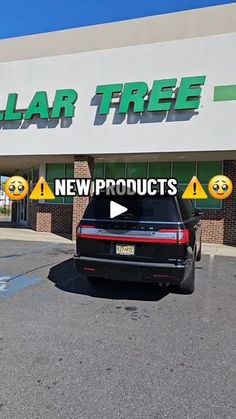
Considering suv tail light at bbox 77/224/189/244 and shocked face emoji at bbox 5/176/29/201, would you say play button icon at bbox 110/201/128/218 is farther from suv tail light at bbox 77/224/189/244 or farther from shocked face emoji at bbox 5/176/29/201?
shocked face emoji at bbox 5/176/29/201

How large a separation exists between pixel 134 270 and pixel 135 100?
816 cm

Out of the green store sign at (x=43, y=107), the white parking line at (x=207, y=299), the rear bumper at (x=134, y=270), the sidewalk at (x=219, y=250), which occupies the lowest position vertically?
the sidewalk at (x=219, y=250)

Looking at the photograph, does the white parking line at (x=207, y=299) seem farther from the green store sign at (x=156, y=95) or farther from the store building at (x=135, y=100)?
the green store sign at (x=156, y=95)

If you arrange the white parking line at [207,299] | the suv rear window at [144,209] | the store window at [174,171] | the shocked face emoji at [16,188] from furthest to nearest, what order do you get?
the shocked face emoji at [16,188] → the store window at [174,171] → the suv rear window at [144,209] → the white parking line at [207,299]

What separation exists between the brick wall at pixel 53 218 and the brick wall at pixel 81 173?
95.1 inches

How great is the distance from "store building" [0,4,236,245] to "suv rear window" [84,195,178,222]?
259 inches

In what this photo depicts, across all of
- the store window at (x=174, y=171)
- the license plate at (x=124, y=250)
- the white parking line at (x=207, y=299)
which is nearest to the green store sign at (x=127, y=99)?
the store window at (x=174, y=171)

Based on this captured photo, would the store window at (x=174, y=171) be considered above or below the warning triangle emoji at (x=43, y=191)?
above

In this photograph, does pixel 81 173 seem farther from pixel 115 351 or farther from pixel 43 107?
pixel 115 351

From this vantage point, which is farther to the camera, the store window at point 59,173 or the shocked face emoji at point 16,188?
the shocked face emoji at point 16,188

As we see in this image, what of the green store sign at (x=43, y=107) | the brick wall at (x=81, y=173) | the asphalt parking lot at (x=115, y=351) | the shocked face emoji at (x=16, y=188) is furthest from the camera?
the shocked face emoji at (x=16, y=188)

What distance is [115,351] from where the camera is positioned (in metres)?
3.83

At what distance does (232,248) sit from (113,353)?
9880mm

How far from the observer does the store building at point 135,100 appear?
1137 centimetres
